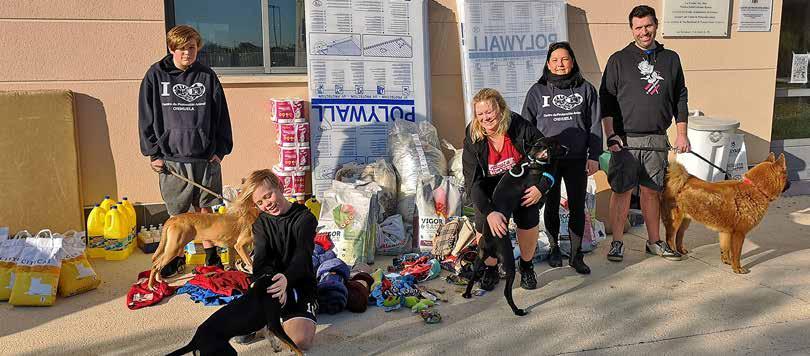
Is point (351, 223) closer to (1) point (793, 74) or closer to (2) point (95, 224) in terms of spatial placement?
(2) point (95, 224)

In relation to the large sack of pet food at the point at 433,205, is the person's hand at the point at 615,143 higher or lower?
higher

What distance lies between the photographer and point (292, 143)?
5.75 metres

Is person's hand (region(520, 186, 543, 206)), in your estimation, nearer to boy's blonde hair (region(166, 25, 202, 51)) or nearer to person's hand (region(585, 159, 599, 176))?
person's hand (region(585, 159, 599, 176))

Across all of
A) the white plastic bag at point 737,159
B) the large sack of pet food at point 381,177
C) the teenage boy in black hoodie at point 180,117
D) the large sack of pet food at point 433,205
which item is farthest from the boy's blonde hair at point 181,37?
the white plastic bag at point 737,159

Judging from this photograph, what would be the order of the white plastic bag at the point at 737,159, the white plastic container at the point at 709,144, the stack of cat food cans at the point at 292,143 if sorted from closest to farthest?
the stack of cat food cans at the point at 292,143
the white plastic container at the point at 709,144
the white plastic bag at the point at 737,159

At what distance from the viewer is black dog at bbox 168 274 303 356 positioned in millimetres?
3012

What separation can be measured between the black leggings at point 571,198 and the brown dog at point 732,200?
715mm

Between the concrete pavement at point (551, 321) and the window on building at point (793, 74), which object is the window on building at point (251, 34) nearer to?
the concrete pavement at point (551, 321)

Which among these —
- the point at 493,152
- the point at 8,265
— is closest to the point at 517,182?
the point at 493,152

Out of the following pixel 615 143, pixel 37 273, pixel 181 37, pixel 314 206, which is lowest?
pixel 37 273

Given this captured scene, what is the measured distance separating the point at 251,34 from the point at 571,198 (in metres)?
3.16

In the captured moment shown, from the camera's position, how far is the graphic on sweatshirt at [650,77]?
193 inches

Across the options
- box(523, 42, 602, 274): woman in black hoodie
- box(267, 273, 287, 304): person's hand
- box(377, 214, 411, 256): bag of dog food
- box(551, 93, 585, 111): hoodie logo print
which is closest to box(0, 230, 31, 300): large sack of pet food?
box(267, 273, 287, 304): person's hand

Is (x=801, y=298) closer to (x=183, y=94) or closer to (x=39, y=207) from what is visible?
(x=183, y=94)
